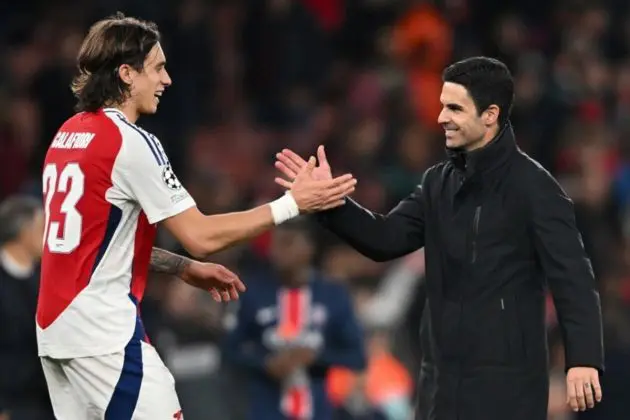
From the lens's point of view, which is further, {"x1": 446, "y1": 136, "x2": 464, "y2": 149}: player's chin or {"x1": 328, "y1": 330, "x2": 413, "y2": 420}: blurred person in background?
{"x1": 328, "y1": 330, "x2": 413, "y2": 420}: blurred person in background

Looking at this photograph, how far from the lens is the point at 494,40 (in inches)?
575

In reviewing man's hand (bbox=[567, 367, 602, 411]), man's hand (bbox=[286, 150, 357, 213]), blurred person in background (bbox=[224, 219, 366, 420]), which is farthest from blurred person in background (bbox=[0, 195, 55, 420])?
man's hand (bbox=[567, 367, 602, 411])

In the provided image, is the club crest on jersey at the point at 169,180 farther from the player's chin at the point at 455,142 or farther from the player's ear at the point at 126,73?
the player's chin at the point at 455,142

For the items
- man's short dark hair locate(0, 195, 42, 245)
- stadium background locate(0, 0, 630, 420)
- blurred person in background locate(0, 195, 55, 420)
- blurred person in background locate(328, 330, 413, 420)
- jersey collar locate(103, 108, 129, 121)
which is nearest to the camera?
jersey collar locate(103, 108, 129, 121)

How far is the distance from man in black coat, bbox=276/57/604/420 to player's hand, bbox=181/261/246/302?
0.45 meters

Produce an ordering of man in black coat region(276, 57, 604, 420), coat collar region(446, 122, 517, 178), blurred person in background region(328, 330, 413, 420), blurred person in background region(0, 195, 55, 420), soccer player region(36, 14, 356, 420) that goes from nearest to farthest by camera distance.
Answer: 1. soccer player region(36, 14, 356, 420)
2. man in black coat region(276, 57, 604, 420)
3. coat collar region(446, 122, 517, 178)
4. blurred person in background region(0, 195, 55, 420)
5. blurred person in background region(328, 330, 413, 420)

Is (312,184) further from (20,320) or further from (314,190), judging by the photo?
(20,320)

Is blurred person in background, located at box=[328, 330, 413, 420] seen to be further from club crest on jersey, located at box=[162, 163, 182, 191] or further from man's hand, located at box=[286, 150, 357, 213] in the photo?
club crest on jersey, located at box=[162, 163, 182, 191]

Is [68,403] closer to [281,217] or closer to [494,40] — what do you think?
[281,217]

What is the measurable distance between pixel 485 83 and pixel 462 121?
0.62 feet

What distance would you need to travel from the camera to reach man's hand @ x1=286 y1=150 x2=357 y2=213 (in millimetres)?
6234

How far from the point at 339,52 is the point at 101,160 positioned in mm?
8718

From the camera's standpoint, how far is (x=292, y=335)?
9250mm

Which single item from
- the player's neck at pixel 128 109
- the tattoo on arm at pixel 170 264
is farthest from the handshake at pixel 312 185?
the player's neck at pixel 128 109
